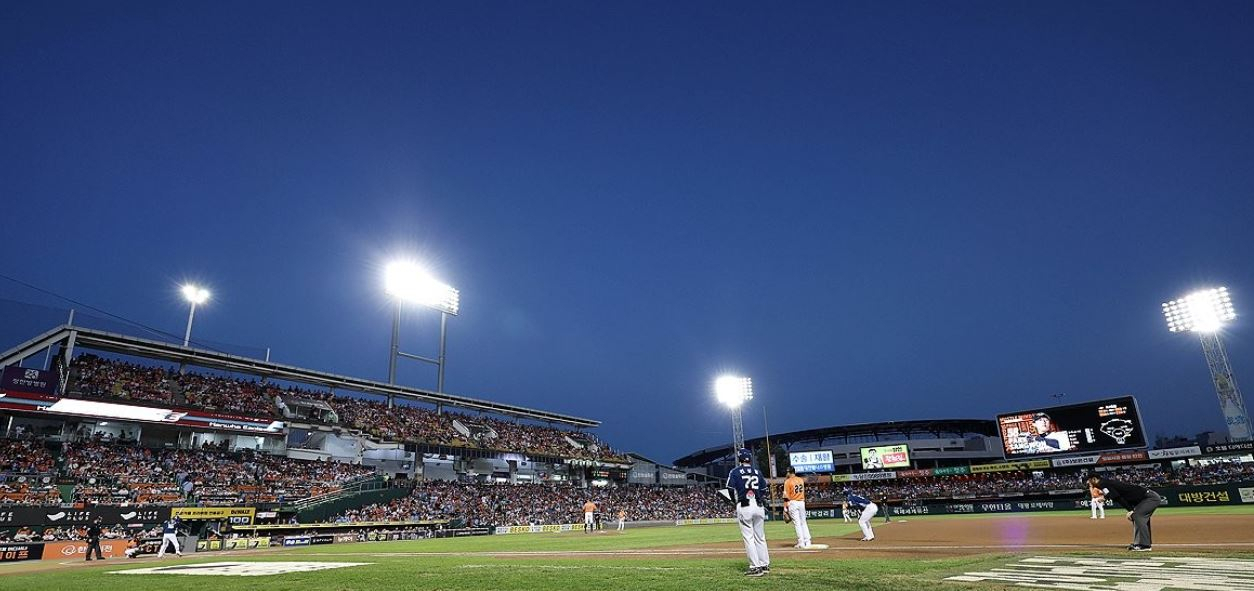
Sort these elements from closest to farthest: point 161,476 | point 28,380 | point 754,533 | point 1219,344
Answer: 1. point 754,533
2. point 28,380
3. point 161,476
4. point 1219,344

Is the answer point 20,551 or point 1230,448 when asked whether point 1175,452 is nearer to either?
point 1230,448

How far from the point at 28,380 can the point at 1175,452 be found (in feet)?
265

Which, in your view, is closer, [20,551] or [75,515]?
[20,551]

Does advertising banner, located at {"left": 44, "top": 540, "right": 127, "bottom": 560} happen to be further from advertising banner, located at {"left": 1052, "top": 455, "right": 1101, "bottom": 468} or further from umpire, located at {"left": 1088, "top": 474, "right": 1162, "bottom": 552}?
advertising banner, located at {"left": 1052, "top": 455, "right": 1101, "bottom": 468}

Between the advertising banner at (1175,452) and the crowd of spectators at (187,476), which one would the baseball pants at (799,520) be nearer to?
the crowd of spectators at (187,476)

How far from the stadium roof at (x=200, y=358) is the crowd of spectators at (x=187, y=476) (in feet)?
25.1

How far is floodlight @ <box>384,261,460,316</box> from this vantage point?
61.2 m

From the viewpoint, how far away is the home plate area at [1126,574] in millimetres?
7008

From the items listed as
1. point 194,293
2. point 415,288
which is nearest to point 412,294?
point 415,288

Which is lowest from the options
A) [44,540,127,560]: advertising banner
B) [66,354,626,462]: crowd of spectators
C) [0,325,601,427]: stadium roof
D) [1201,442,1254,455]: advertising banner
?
[44,540,127,560]: advertising banner

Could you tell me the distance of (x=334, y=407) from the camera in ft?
180

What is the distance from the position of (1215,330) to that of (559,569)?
190 ft

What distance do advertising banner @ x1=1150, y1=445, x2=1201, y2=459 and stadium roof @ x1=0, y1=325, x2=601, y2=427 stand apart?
60.7m

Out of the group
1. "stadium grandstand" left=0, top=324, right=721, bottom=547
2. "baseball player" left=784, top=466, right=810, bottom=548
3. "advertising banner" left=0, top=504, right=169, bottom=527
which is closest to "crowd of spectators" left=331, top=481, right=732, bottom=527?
"stadium grandstand" left=0, top=324, right=721, bottom=547
